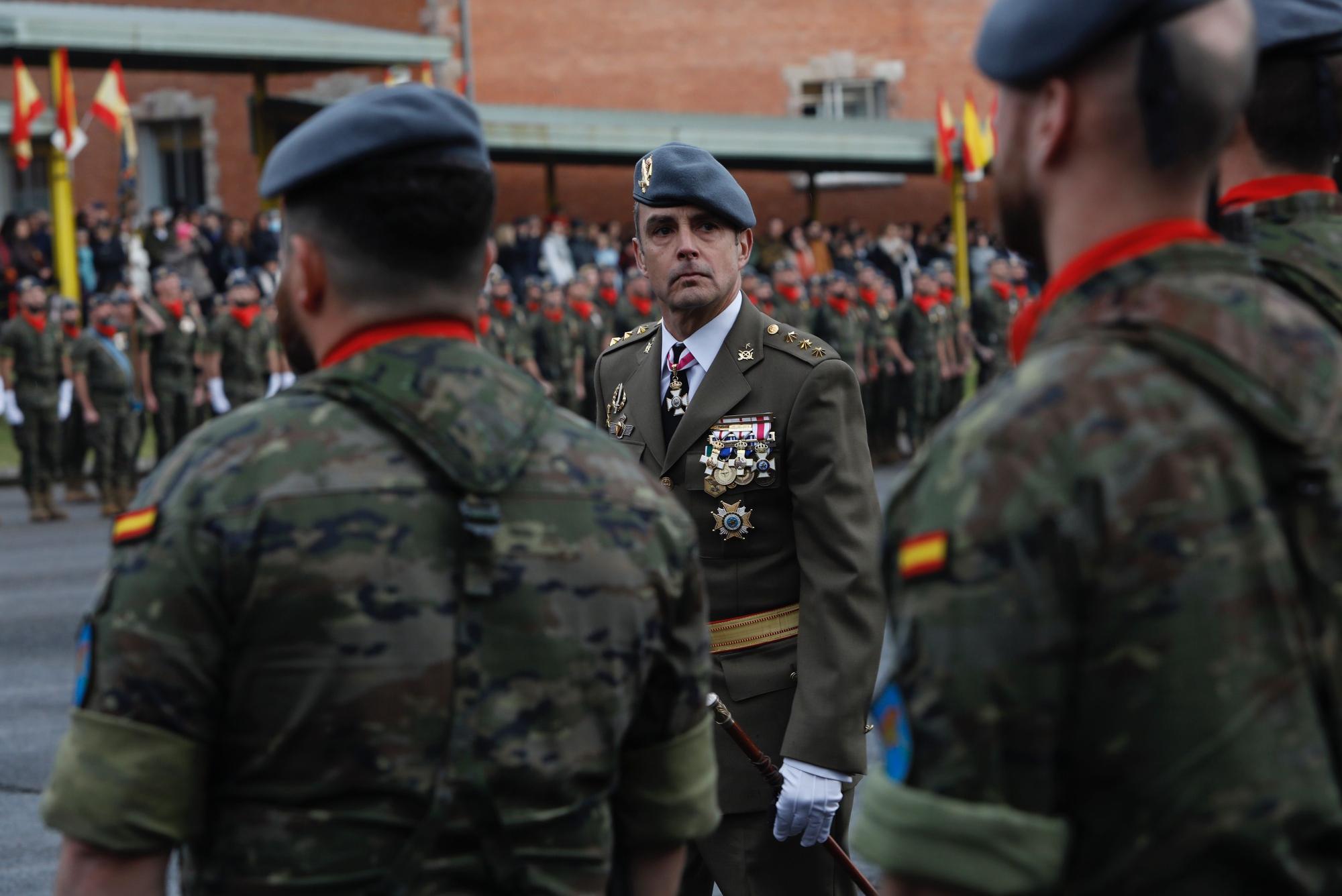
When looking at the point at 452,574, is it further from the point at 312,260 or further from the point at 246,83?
the point at 246,83

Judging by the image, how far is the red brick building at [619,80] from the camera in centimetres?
3256

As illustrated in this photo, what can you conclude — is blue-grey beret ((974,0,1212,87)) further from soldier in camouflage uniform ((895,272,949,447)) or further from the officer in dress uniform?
soldier in camouflage uniform ((895,272,949,447))

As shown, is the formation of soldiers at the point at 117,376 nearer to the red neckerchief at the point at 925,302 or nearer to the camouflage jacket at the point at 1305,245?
the red neckerchief at the point at 925,302

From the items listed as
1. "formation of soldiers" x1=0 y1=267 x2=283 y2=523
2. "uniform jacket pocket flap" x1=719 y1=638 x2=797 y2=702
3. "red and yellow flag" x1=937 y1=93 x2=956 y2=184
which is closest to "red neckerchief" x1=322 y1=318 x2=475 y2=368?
"uniform jacket pocket flap" x1=719 y1=638 x2=797 y2=702

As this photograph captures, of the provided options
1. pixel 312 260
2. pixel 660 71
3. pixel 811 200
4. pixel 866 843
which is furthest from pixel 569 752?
pixel 660 71

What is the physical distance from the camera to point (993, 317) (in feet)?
85.3

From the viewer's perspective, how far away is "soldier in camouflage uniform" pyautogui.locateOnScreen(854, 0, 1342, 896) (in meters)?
1.58

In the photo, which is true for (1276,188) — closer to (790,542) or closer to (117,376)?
(790,542)

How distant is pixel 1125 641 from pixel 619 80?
111ft

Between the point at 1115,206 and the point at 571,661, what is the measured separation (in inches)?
31.0

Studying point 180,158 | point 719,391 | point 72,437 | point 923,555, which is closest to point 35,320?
point 72,437

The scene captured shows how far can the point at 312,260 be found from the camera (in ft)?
6.91

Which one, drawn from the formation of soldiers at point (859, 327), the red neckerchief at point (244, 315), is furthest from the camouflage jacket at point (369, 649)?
the formation of soldiers at point (859, 327)

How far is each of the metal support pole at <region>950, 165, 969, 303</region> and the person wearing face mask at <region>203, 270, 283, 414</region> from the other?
12.7m
